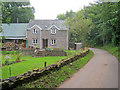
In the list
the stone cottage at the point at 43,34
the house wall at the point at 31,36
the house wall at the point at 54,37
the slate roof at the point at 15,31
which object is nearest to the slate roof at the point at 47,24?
the stone cottage at the point at 43,34

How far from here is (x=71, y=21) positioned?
26734 mm

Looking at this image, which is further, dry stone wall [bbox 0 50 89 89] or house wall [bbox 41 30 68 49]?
house wall [bbox 41 30 68 49]

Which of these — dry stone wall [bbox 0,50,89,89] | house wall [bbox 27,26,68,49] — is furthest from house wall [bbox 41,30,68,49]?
dry stone wall [bbox 0,50,89,89]

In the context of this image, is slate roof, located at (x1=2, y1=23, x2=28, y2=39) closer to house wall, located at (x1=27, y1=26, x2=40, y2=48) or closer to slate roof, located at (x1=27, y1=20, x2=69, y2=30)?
house wall, located at (x1=27, y1=26, x2=40, y2=48)

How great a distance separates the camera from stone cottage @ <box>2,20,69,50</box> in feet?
103

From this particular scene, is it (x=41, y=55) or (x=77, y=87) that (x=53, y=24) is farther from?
(x=77, y=87)

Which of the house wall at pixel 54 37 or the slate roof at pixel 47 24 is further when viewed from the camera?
the slate roof at pixel 47 24

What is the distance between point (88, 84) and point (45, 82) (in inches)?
87.4

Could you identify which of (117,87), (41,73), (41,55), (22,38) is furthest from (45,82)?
(22,38)

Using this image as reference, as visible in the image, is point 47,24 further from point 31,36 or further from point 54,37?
point 31,36

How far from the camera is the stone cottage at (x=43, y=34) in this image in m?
31.4

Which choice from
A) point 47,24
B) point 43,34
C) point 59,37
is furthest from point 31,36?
point 59,37

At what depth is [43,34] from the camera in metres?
32.1

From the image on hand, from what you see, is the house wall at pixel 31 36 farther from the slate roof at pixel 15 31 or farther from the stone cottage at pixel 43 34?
the slate roof at pixel 15 31
